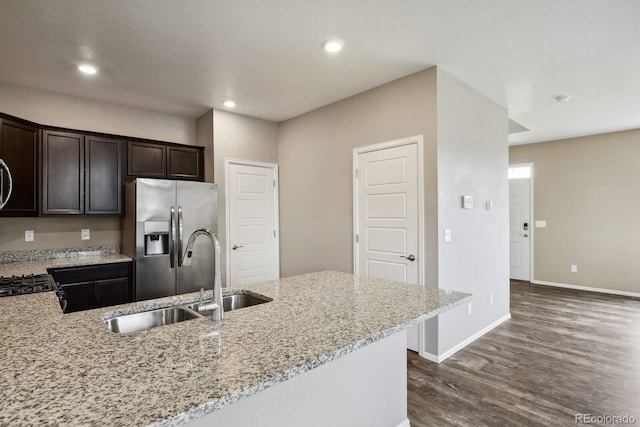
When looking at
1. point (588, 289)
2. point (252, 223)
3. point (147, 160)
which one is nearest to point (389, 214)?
point (252, 223)

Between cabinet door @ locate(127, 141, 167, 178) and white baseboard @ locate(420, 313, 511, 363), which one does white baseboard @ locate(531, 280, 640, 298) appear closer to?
white baseboard @ locate(420, 313, 511, 363)

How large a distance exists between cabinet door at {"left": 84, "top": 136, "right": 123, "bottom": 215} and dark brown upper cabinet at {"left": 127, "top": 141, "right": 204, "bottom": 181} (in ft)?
0.46

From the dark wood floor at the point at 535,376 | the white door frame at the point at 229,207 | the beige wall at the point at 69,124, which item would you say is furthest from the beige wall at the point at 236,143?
the dark wood floor at the point at 535,376

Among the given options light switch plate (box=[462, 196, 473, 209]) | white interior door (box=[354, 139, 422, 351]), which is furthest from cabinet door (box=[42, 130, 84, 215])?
light switch plate (box=[462, 196, 473, 209])

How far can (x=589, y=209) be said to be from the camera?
573cm

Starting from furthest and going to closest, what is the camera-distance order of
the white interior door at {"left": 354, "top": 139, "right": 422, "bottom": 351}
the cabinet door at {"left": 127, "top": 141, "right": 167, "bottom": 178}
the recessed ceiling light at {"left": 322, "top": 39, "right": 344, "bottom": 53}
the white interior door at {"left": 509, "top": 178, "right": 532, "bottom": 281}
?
the white interior door at {"left": 509, "top": 178, "right": 532, "bottom": 281}, the cabinet door at {"left": 127, "top": 141, "right": 167, "bottom": 178}, the white interior door at {"left": 354, "top": 139, "right": 422, "bottom": 351}, the recessed ceiling light at {"left": 322, "top": 39, "right": 344, "bottom": 53}

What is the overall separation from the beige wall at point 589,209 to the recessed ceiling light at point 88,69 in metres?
6.79

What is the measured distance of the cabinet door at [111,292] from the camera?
332 cm

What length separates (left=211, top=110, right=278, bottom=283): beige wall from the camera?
4246 millimetres

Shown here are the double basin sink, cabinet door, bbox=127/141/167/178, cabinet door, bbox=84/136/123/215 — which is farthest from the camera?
cabinet door, bbox=127/141/167/178

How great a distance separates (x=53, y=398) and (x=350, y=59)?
2.91m

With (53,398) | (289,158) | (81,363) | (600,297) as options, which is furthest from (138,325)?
(600,297)

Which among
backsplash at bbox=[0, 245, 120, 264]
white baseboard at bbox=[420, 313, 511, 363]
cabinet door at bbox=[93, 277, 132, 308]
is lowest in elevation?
white baseboard at bbox=[420, 313, 511, 363]

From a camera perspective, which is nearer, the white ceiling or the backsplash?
the white ceiling
